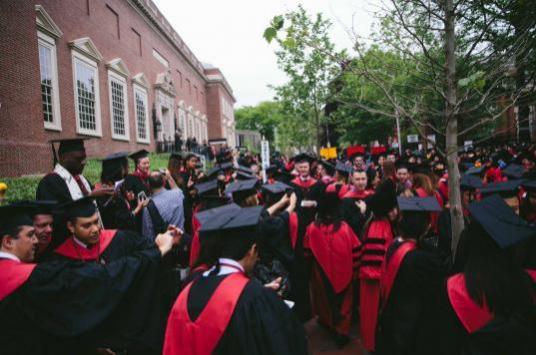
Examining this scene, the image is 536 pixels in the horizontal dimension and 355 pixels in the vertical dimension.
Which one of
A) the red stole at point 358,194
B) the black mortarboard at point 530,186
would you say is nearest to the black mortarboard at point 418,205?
the black mortarboard at point 530,186

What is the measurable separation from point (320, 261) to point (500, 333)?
2.46 m

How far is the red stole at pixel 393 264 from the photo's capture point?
2.99m

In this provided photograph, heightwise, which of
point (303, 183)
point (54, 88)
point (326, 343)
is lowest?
point (326, 343)

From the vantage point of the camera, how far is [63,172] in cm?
416

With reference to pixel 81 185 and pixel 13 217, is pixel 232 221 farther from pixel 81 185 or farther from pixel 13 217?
pixel 81 185

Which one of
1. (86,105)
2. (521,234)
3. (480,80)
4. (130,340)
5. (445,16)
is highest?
(86,105)

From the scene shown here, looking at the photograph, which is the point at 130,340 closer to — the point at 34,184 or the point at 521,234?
the point at 521,234

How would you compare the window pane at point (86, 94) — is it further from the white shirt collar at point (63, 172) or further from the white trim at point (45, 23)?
the white shirt collar at point (63, 172)

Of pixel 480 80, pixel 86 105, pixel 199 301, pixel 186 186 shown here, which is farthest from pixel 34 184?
pixel 480 80

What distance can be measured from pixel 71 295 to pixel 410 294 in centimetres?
246

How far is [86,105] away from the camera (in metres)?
16.7

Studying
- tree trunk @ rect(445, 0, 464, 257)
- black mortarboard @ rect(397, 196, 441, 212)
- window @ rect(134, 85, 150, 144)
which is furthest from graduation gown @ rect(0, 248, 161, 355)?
window @ rect(134, 85, 150, 144)

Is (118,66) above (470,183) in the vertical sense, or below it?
above

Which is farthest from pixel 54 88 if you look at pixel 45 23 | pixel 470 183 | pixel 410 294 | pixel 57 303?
pixel 410 294
